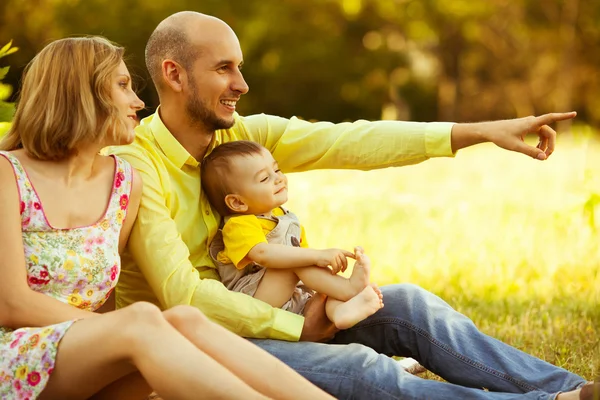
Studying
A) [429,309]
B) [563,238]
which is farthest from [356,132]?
[563,238]

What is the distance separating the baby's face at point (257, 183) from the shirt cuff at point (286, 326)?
407 mm

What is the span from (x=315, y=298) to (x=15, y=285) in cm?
108

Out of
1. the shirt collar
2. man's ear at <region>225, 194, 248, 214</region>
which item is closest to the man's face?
the shirt collar

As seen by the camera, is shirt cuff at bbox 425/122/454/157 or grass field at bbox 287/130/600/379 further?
grass field at bbox 287/130/600/379

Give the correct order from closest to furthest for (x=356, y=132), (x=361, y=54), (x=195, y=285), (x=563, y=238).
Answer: (x=195, y=285) → (x=356, y=132) → (x=563, y=238) → (x=361, y=54)

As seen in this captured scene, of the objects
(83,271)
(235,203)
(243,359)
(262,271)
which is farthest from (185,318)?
(235,203)

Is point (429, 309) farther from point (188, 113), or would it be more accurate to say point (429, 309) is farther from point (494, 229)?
point (494, 229)

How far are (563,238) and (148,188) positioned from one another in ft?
14.0

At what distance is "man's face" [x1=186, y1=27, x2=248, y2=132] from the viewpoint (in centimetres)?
354

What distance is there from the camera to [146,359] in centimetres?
256

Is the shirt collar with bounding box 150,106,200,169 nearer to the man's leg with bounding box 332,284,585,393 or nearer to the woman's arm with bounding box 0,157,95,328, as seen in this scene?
the woman's arm with bounding box 0,157,95,328

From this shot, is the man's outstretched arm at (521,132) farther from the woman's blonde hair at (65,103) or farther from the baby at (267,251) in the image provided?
the woman's blonde hair at (65,103)

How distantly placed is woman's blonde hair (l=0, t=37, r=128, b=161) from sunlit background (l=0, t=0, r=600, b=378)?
889mm

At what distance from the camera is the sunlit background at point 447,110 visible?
577cm
